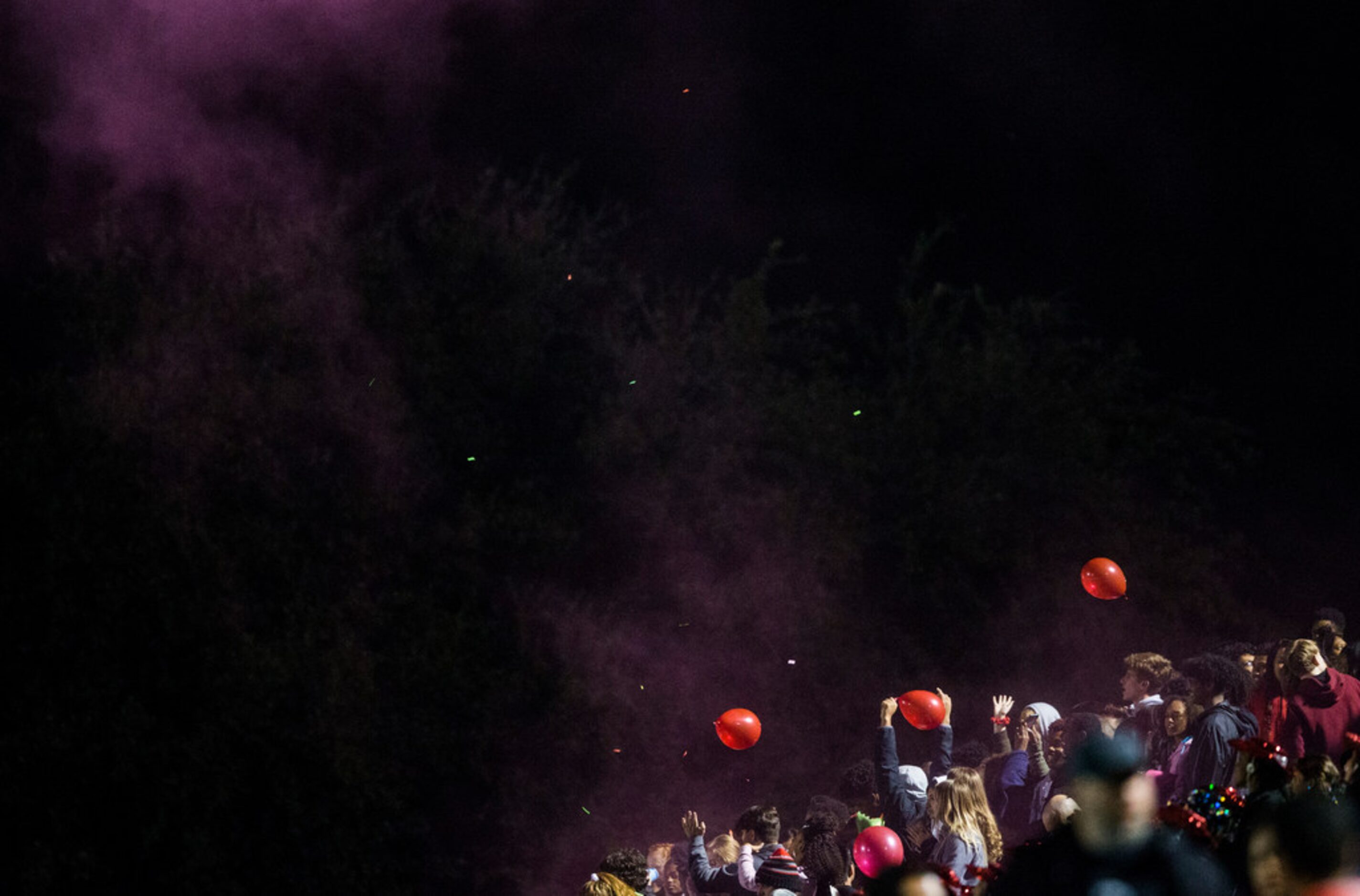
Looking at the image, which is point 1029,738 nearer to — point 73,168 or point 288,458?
point 288,458

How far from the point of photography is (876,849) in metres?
4.02

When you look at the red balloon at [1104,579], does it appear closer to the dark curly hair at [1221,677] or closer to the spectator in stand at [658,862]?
the dark curly hair at [1221,677]

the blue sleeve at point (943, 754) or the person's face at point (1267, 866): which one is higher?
the blue sleeve at point (943, 754)

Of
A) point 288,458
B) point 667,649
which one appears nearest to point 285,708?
point 288,458

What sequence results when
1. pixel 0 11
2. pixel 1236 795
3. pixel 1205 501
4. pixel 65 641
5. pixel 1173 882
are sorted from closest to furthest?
pixel 1173 882 < pixel 1236 795 < pixel 0 11 < pixel 65 641 < pixel 1205 501

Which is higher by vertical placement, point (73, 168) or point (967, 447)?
point (73, 168)

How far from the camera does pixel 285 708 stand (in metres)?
8.52

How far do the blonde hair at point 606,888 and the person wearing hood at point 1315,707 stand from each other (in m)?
2.34

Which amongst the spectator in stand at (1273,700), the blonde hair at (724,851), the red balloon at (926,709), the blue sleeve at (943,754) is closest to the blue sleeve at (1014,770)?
the blue sleeve at (943,754)

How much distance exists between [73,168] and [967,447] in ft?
23.5

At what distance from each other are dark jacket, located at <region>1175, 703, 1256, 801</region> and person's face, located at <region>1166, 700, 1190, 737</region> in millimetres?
240

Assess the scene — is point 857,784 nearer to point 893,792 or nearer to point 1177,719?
point 893,792

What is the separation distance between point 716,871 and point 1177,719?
1.72 metres

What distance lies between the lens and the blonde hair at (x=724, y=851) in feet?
15.4
